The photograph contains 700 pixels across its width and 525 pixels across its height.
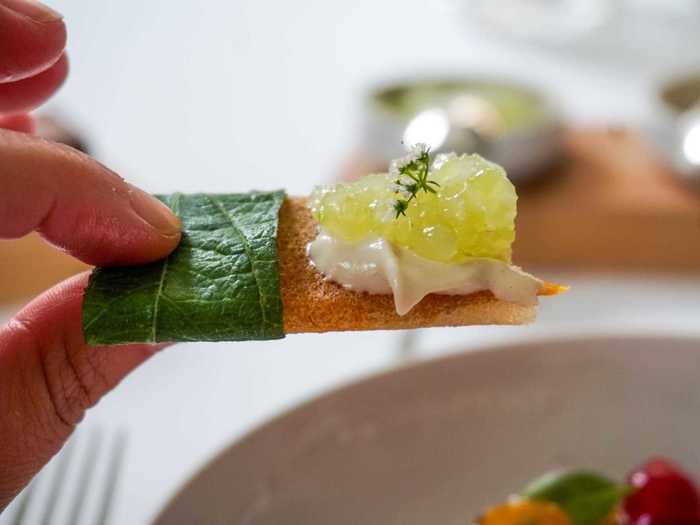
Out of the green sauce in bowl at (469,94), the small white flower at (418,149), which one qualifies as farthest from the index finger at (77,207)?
the green sauce in bowl at (469,94)

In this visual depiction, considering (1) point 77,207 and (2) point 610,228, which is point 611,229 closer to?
(2) point 610,228

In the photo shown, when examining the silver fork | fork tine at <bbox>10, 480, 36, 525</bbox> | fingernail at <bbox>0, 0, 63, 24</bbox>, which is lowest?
fork tine at <bbox>10, 480, 36, 525</bbox>

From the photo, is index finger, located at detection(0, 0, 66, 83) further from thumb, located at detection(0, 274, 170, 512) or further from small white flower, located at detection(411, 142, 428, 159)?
small white flower, located at detection(411, 142, 428, 159)

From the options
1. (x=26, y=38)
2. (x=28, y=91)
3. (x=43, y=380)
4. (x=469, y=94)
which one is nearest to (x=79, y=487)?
(x=43, y=380)

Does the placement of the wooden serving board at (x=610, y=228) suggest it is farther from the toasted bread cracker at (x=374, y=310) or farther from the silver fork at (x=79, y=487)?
the toasted bread cracker at (x=374, y=310)

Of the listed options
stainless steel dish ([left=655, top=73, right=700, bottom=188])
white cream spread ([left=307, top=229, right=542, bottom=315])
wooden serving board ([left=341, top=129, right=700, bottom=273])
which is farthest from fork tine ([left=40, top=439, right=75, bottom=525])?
stainless steel dish ([left=655, top=73, right=700, bottom=188])

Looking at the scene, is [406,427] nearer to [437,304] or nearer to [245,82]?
[437,304]

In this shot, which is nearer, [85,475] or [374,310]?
[374,310]
